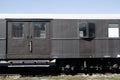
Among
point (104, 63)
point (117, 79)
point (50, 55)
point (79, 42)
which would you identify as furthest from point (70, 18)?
point (117, 79)

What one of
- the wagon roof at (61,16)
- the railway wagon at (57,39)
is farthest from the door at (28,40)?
the wagon roof at (61,16)

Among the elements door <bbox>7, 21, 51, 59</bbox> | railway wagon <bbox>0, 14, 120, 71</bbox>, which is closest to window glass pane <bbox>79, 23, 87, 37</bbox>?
railway wagon <bbox>0, 14, 120, 71</bbox>

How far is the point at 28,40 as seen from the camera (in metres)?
14.1

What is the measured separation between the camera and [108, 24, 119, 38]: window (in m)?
14.5

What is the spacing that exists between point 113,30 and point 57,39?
332 cm

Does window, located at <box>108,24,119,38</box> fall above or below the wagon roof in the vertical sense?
below

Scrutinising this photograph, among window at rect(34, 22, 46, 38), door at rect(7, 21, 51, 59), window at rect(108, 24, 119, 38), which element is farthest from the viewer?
window at rect(108, 24, 119, 38)

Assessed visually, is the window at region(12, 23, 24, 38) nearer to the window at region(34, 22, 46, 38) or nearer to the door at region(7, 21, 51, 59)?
the door at region(7, 21, 51, 59)

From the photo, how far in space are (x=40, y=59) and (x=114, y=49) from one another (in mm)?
4327

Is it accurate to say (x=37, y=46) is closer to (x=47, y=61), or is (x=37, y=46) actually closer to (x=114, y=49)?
(x=47, y=61)

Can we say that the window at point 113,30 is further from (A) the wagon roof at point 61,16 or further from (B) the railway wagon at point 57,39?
(A) the wagon roof at point 61,16

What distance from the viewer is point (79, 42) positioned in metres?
14.3

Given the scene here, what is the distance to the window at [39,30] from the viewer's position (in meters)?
14.2

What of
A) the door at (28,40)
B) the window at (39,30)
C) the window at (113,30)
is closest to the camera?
the door at (28,40)
